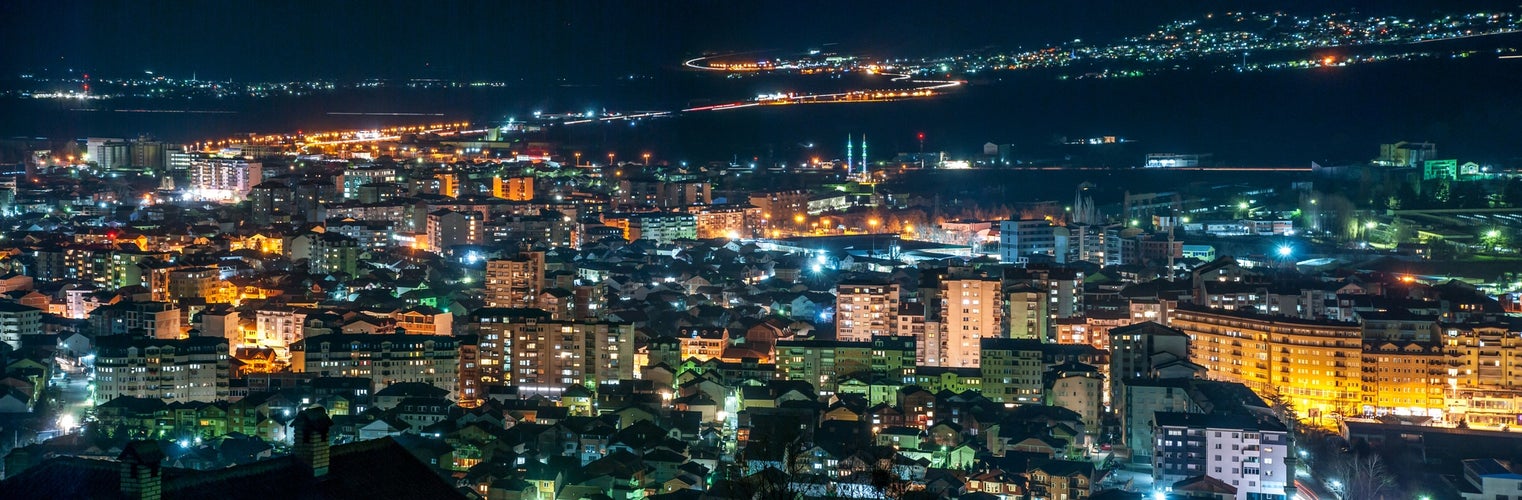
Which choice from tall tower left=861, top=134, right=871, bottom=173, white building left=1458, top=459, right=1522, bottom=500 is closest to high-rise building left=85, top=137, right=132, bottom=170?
tall tower left=861, top=134, right=871, bottom=173

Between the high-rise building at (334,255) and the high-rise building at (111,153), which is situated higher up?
the high-rise building at (111,153)

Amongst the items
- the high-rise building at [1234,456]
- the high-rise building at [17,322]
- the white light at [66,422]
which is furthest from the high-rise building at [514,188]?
the high-rise building at [1234,456]

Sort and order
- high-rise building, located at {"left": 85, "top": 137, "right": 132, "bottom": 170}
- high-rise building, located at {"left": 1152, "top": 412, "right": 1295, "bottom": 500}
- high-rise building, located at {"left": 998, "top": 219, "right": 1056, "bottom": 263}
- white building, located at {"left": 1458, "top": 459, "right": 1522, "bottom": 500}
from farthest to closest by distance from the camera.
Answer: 1. high-rise building, located at {"left": 85, "top": 137, "right": 132, "bottom": 170}
2. high-rise building, located at {"left": 998, "top": 219, "right": 1056, "bottom": 263}
3. high-rise building, located at {"left": 1152, "top": 412, "right": 1295, "bottom": 500}
4. white building, located at {"left": 1458, "top": 459, "right": 1522, "bottom": 500}

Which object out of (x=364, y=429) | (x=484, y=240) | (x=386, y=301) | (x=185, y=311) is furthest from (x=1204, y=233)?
(x=364, y=429)

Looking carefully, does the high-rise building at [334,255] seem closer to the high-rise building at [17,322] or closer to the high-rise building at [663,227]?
the high-rise building at [17,322]

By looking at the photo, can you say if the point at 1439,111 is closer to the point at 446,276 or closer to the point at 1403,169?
the point at 1403,169

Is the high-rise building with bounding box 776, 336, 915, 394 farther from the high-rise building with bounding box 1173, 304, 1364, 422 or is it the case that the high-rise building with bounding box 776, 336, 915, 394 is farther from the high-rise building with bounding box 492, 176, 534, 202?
the high-rise building with bounding box 492, 176, 534, 202

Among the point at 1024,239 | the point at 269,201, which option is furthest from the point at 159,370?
the point at 269,201

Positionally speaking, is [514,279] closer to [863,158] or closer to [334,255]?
[334,255]
